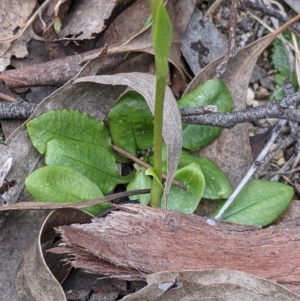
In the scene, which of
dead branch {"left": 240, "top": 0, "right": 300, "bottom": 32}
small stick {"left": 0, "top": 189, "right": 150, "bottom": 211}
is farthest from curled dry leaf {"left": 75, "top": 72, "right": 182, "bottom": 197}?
dead branch {"left": 240, "top": 0, "right": 300, "bottom": 32}

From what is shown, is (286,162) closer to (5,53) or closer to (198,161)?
(198,161)

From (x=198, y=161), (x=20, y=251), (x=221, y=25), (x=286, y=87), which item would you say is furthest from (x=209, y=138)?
(x=20, y=251)

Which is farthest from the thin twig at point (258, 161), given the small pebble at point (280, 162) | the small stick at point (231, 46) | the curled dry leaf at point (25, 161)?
the curled dry leaf at point (25, 161)

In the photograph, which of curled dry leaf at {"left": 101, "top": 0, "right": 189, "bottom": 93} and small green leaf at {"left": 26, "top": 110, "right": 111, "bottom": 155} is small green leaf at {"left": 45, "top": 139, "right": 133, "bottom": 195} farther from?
curled dry leaf at {"left": 101, "top": 0, "right": 189, "bottom": 93}

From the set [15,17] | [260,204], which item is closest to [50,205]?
[260,204]

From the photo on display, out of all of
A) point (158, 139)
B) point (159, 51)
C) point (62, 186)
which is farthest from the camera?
point (62, 186)

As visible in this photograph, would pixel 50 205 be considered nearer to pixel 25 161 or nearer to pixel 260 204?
pixel 25 161
